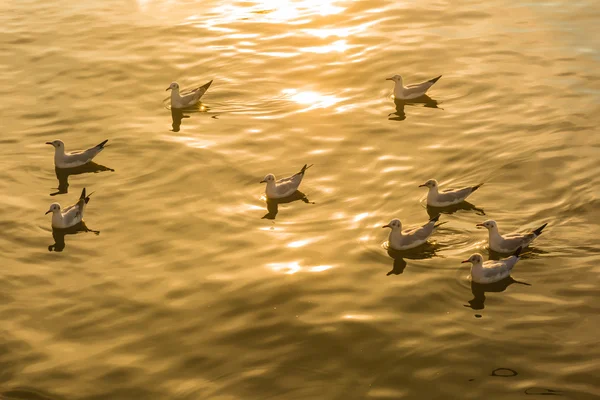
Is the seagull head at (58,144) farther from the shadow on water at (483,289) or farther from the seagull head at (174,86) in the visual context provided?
the shadow on water at (483,289)

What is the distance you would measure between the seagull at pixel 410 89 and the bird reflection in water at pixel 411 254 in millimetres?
7310

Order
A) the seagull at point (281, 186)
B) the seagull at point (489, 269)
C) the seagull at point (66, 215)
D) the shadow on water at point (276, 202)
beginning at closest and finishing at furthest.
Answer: the seagull at point (489, 269) → the seagull at point (66, 215) → the shadow on water at point (276, 202) → the seagull at point (281, 186)

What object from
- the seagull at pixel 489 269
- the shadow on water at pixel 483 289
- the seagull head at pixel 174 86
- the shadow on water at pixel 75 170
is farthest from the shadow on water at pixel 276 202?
the seagull head at pixel 174 86

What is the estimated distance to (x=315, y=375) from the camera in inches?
567

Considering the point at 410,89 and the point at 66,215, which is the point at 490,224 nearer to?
the point at 410,89

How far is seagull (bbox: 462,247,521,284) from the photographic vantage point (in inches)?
639

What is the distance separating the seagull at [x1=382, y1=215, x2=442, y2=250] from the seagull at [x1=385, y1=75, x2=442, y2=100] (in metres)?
7.23

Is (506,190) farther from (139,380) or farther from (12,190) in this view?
(12,190)

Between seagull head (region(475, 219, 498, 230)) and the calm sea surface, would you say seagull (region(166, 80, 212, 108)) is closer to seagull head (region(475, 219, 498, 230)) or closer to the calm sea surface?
the calm sea surface

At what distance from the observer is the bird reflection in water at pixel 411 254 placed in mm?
17358

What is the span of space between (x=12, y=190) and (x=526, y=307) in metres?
12.0

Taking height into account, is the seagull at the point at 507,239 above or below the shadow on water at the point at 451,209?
above

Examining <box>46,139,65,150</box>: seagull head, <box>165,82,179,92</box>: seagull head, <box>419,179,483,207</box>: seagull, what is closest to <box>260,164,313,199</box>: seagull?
<box>419,179,483,207</box>: seagull

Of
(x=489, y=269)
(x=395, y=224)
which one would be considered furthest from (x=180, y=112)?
(x=489, y=269)
